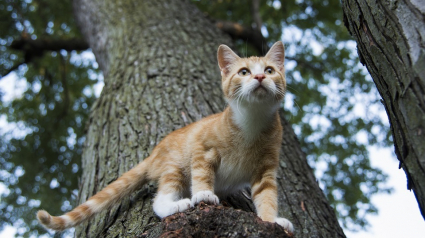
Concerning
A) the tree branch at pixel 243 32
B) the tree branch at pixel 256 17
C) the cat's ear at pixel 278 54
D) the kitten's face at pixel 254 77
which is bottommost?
the kitten's face at pixel 254 77

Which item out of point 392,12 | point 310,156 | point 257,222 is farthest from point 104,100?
point 310,156

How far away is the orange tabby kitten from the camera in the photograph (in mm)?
2576

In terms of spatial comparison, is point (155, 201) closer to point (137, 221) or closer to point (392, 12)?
point (137, 221)

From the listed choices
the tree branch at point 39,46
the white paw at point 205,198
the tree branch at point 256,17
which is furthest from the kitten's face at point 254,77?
the tree branch at point 39,46

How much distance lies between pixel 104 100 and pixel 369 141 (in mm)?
4534

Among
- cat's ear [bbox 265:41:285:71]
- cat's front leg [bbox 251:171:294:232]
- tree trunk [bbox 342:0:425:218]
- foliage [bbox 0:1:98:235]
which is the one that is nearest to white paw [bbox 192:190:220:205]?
cat's front leg [bbox 251:171:294:232]

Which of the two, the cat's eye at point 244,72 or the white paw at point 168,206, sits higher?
the cat's eye at point 244,72

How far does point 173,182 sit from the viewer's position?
2748mm

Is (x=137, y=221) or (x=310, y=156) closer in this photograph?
(x=137, y=221)

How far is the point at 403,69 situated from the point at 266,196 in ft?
4.34

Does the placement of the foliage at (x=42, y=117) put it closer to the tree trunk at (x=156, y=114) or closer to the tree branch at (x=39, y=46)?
the tree branch at (x=39, y=46)

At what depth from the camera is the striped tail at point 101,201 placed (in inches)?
98.0

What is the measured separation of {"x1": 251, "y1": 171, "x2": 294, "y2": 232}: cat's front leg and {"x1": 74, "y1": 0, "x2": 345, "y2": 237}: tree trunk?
0.58 ft

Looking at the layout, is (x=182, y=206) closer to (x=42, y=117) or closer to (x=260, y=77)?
(x=260, y=77)
